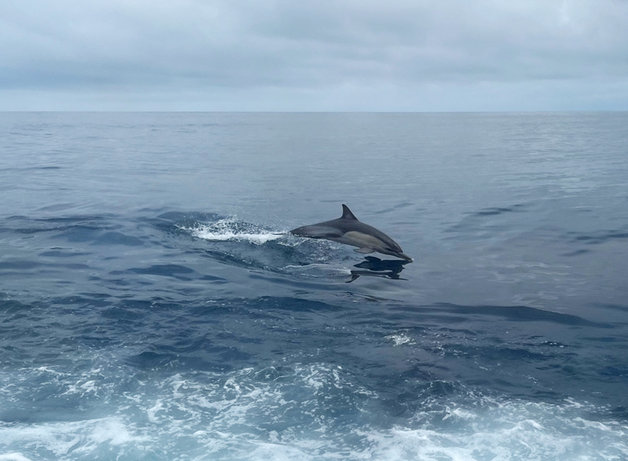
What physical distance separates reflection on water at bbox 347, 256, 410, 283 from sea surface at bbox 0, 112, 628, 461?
0.33 ft

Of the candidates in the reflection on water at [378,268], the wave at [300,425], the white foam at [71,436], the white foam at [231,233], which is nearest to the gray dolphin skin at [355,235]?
the reflection on water at [378,268]

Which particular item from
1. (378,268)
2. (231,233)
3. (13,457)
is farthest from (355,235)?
(13,457)

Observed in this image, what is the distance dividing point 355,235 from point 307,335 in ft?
26.9

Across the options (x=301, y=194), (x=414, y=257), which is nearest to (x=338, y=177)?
(x=301, y=194)

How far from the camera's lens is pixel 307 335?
13.8 meters

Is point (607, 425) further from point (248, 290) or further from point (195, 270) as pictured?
point (195, 270)

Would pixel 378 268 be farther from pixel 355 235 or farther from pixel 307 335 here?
pixel 307 335

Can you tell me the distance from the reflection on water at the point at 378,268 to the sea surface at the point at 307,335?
0.33 ft

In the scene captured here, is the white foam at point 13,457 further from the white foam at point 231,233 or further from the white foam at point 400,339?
the white foam at point 231,233

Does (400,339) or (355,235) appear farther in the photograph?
(355,235)

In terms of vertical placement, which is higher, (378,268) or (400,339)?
(378,268)

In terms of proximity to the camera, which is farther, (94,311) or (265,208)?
(265,208)

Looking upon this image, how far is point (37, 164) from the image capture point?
49469 millimetres

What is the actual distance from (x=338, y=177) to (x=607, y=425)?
3492cm
